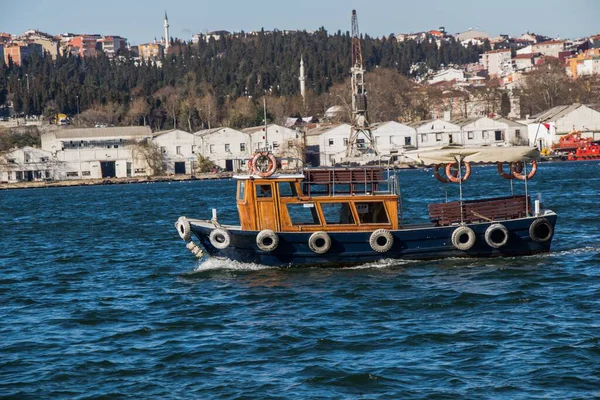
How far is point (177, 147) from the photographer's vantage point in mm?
101875

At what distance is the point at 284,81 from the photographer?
156 meters

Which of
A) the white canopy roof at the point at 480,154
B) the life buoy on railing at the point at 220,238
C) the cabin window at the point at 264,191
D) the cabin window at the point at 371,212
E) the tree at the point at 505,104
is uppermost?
the tree at the point at 505,104

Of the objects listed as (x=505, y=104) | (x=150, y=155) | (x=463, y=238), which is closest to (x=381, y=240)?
(x=463, y=238)

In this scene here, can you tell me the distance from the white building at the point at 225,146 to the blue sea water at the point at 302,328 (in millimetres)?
71577

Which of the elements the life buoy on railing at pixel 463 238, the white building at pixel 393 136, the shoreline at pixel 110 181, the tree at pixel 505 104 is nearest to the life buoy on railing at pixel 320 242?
the life buoy on railing at pixel 463 238

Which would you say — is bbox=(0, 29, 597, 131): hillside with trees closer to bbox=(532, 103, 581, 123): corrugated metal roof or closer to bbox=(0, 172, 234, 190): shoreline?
bbox=(0, 172, 234, 190): shoreline

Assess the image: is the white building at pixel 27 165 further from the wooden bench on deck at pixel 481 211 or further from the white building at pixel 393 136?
the wooden bench on deck at pixel 481 211

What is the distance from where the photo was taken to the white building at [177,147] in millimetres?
101500

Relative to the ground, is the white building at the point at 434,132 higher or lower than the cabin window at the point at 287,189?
higher

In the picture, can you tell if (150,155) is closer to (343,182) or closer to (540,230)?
(343,182)

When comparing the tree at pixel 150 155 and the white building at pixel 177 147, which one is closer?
the tree at pixel 150 155

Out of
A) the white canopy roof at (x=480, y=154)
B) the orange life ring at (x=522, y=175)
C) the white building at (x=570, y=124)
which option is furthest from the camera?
the white building at (x=570, y=124)

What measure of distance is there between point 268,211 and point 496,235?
507 centimetres

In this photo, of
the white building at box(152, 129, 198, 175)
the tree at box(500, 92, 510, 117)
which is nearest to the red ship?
the tree at box(500, 92, 510, 117)
